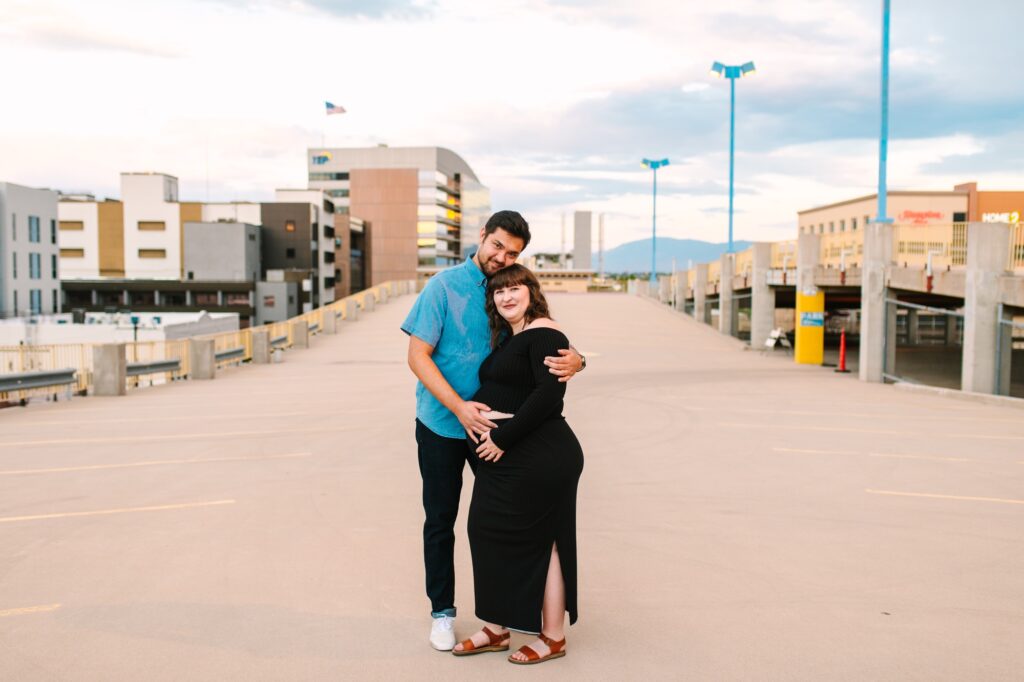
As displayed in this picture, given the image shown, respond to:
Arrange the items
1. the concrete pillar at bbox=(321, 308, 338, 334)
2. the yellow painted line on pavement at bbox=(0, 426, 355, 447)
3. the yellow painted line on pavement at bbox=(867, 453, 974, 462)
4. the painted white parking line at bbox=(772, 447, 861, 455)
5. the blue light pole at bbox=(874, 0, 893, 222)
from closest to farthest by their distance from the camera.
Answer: the yellow painted line on pavement at bbox=(867, 453, 974, 462) → the painted white parking line at bbox=(772, 447, 861, 455) → the yellow painted line on pavement at bbox=(0, 426, 355, 447) → the blue light pole at bbox=(874, 0, 893, 222) → the concrete pillar at bbox=(321, 308, 338, 334)

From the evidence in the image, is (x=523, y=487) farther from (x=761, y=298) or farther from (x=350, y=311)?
(x=350, y=311)

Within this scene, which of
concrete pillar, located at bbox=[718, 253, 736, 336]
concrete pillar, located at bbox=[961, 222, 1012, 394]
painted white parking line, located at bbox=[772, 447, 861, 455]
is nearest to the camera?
painted white parking line, located at bbox=[772, 447, 861, 455]

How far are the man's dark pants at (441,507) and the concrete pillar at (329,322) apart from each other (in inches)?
1162

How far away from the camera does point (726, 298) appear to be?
35875 millimetres

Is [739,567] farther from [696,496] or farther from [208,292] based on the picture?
[208,292]

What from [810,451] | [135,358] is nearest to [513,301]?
[810,451]

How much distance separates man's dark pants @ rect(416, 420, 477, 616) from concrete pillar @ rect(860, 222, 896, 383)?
18433 mm

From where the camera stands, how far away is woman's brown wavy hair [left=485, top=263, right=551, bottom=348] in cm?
430

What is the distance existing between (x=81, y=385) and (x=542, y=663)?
14.5 metres

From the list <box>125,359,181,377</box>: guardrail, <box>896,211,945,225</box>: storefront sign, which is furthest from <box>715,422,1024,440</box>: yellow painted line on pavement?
<box>896,211,945,225</box>: storefront sign

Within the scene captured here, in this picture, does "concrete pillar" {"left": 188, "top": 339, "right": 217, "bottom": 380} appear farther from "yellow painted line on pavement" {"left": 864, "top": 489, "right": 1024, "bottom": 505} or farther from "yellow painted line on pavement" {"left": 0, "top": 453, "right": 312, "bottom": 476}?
"yellow painted line on pavement" {"left": 864, "top": 489, "right": 1024, "bottom": 505}

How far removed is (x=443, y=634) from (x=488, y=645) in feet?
0.79

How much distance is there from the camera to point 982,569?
586 cm

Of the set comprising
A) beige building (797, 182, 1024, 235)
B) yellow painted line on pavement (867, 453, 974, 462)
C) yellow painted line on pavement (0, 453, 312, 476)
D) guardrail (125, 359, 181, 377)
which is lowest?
yellow painted line on pavement (0, 453, 312, 476)
